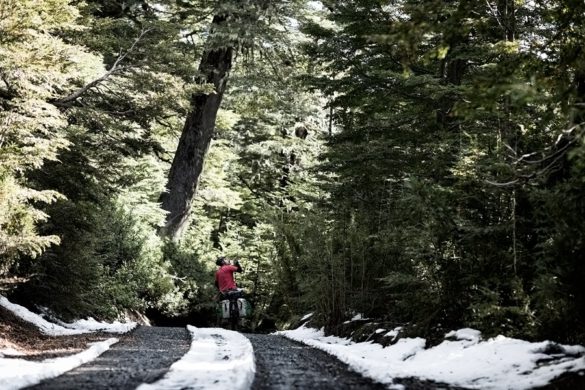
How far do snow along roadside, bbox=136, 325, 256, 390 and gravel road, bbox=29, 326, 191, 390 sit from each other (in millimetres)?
158

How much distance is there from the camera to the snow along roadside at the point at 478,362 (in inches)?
194

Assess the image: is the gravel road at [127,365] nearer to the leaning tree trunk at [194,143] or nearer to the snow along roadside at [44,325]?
the snow along roadside at [44,325]

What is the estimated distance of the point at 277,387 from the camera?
4699 millimetres

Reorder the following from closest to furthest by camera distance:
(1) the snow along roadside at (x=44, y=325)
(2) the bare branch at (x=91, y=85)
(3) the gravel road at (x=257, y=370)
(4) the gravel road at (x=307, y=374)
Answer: (3) the gravel road at (x=257, y=370) → (4) the gravel road at (x=307, y=374) → (1) the snow along roadside at (x=44, y=325) → (2) the bare branch at (x=91, y=85)

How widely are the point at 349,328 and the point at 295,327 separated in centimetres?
382

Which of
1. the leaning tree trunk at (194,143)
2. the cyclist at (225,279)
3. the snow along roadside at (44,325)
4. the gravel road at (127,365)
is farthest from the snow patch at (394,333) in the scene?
the leaning tree trunk at (194,143)

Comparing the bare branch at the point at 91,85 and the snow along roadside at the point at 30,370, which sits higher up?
the bare branch at the point at 91,85

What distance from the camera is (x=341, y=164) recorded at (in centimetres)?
1209

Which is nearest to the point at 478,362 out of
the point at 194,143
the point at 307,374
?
the point at 307,374

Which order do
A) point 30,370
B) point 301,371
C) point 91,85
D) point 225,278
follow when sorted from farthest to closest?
point 225,278 → point 91,85 → point 301,371 → point 30,370

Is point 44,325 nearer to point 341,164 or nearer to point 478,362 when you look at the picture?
point 341,164

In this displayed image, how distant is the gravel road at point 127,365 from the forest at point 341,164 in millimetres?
1893

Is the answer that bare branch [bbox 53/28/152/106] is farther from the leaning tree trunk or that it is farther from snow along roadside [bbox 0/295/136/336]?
the leaning tree trunk

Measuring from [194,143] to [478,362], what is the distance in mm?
13165
